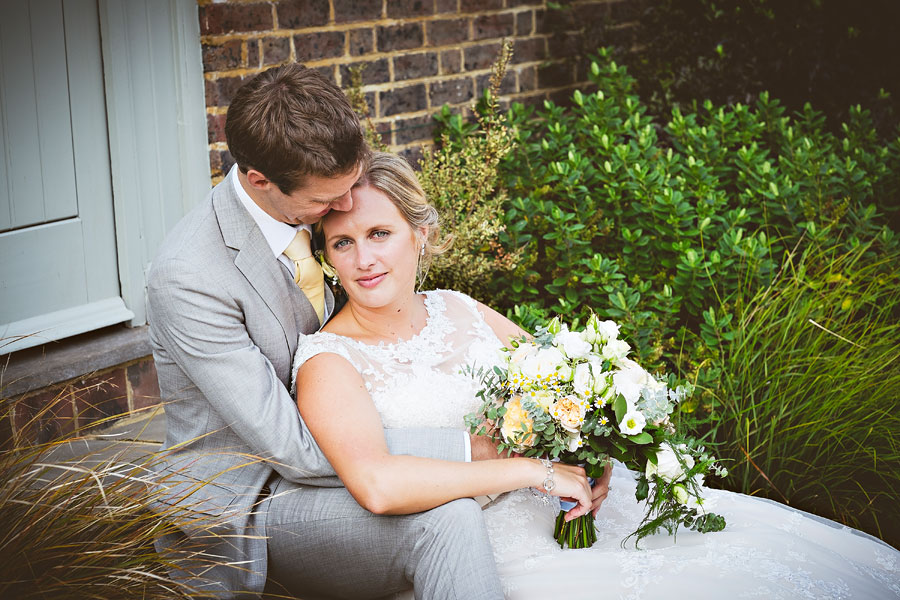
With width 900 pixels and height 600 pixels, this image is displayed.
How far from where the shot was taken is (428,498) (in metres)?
2.39

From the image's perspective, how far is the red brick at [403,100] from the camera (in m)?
4.72

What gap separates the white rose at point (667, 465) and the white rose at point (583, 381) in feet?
0.96

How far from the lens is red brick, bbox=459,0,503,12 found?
5.09 m

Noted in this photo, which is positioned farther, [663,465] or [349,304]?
[349,304]

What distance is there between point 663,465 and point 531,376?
18.3 inches

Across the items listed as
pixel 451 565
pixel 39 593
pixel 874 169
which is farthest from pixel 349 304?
pixel 874 169

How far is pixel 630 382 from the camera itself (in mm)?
2500

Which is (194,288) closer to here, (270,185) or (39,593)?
(270,185)

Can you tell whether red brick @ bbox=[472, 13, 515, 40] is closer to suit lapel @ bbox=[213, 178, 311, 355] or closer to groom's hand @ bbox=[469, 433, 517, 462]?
suit lapel @ bbox=[213, 178, 311, 355]

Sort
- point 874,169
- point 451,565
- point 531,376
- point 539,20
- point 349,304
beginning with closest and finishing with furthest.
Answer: point 451,565 < point 531,376 < point 349,304 < point 874,169 < point 539,20

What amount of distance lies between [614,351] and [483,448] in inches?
20.5

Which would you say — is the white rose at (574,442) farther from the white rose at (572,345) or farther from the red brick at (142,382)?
the red brick at (142,382)

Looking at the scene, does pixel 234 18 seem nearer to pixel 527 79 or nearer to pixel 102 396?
pixel 102 396

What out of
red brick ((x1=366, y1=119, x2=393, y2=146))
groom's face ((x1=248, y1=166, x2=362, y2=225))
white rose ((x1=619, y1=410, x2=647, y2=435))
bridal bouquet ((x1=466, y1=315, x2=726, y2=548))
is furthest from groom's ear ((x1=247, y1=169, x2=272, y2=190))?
red brick ((x1=366, y1=119, x2=393, y2=146))
